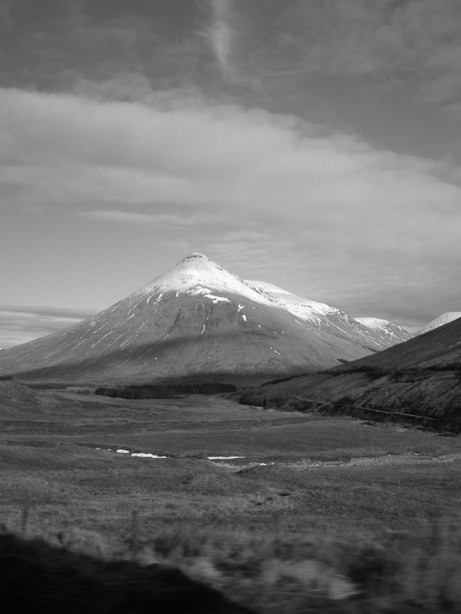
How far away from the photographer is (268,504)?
42.7 meters

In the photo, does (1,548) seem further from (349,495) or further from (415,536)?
(349,495)

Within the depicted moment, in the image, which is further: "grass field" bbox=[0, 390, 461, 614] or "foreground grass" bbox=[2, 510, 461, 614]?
"grass field" bbox=[0, 390, 461, 614]

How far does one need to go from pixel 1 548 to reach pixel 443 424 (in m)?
139

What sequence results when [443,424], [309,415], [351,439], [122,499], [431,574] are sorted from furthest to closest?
1. [309,415]
2. [443,424]
3. [351,439]
4. [122,499]
5. [431,574]

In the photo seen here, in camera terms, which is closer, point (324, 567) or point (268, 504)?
point (324, 567)

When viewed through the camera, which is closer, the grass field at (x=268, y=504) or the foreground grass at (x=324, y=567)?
the foreground grass at (x=324, y=567)

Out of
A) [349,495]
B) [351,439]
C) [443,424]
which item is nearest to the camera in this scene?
[349,495]

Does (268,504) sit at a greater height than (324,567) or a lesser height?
lesser

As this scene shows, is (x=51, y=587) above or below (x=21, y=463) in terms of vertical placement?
above

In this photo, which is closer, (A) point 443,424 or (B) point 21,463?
(B) point 21,463

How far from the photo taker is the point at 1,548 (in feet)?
48.5

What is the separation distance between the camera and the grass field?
12070 mm

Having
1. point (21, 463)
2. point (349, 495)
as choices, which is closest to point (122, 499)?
point (349, 495)

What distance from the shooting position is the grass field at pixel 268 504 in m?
12.1
